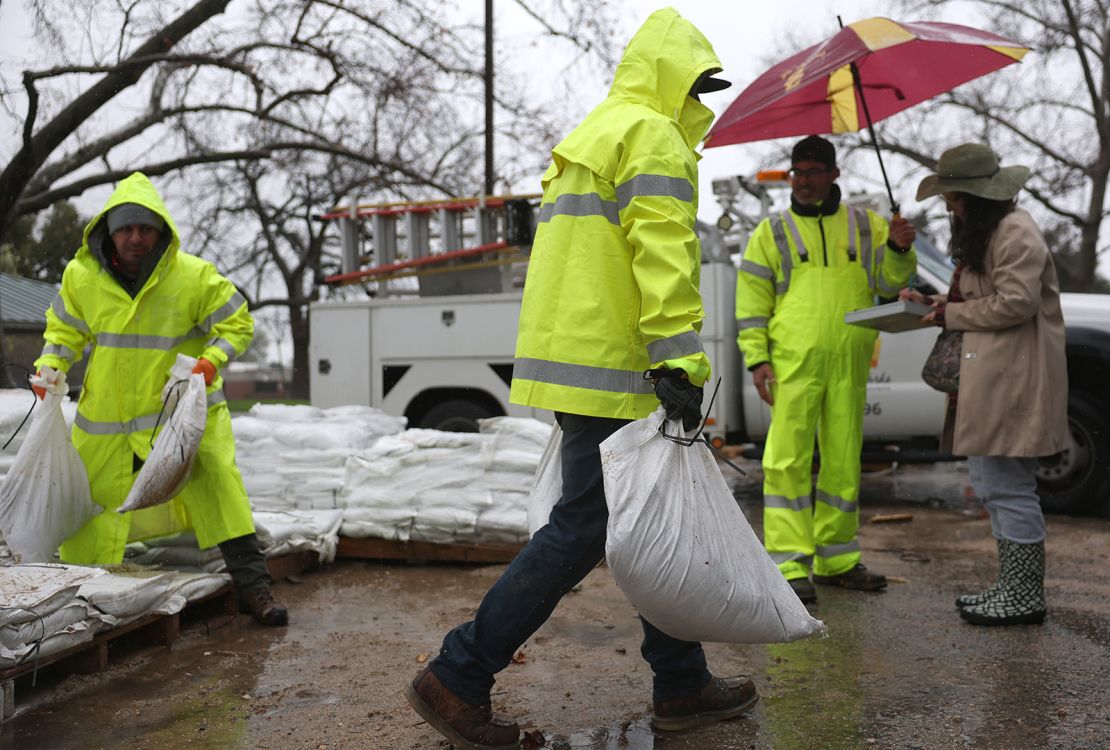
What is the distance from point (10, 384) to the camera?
24.5 ft

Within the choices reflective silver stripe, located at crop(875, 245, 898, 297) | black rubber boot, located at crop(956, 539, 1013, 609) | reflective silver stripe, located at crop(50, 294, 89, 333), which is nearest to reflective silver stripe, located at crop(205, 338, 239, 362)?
reflective silver stripe, located at crop(50, 294, 89, 333)

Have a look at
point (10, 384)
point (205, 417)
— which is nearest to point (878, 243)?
point (205, 417)

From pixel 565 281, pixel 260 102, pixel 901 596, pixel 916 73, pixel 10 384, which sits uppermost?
pixel 260 102

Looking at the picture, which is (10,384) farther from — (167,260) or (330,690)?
(330,690)

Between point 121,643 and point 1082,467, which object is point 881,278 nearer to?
point 1082,467

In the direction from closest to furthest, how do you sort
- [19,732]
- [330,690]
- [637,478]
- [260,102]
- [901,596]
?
[637,478]
[19,732]
[330,690]
[901,596]
[260,102]

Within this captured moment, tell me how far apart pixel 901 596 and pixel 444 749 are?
256 centimetres

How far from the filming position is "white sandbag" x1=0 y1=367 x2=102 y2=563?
3.82m

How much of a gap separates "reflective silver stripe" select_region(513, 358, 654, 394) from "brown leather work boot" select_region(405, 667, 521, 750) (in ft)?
2.82

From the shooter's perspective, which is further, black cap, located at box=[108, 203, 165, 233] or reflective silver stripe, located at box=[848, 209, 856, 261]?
reflective silver stripe, located at box=[848, 209, 856, 261]

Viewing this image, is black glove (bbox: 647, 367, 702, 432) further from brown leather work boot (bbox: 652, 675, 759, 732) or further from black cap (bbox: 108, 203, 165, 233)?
black cap (bbox: 108, 203, 165, 233)

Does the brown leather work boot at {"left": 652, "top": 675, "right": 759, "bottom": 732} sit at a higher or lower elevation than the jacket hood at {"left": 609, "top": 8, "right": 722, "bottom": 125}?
lower

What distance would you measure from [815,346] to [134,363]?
9.40ft

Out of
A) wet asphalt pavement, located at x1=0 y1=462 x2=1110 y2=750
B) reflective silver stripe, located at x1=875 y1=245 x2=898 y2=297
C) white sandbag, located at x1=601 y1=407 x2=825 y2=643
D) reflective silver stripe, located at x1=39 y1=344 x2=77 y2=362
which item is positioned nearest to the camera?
white sandbag, located at x1=601 y1=407 x2=825 y2=643
